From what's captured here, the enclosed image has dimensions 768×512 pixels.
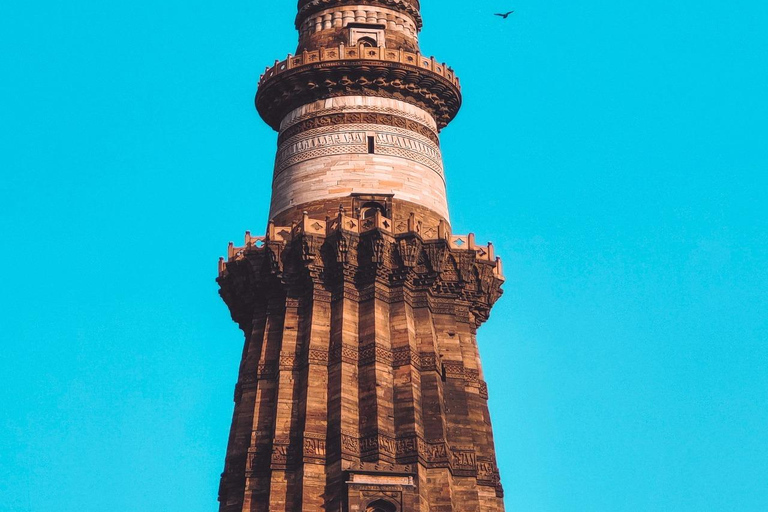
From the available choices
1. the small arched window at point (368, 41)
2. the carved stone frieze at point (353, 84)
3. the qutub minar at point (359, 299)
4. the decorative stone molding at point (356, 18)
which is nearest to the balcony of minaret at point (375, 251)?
the qutub minar at point (359, 299)

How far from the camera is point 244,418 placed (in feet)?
Result: 152

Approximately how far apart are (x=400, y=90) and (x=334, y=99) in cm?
237

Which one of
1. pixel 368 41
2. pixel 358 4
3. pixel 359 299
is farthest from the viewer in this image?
pixel 358 4

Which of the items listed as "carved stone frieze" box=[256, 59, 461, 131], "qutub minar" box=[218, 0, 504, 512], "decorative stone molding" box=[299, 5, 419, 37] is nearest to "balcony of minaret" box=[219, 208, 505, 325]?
"qutub minar" box=[218, 0, 504, 512]

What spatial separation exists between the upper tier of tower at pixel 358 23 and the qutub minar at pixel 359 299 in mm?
73

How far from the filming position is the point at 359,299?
1869 inches

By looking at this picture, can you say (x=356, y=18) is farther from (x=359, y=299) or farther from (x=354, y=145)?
(x=359, y=299)

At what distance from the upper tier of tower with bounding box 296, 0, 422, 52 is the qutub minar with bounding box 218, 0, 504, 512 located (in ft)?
0.24

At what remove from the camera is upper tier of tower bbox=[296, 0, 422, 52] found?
5447 centimetres

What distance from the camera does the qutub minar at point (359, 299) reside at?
144 ft

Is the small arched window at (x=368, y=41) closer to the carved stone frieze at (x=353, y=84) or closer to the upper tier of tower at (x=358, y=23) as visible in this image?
the upper tier of tower at (x=358, y=23)

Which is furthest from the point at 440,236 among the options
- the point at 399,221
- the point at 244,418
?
the point at 244,418

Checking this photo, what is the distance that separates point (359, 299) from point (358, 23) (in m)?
12.3

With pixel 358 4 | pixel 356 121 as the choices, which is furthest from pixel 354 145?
pixel 358 4
